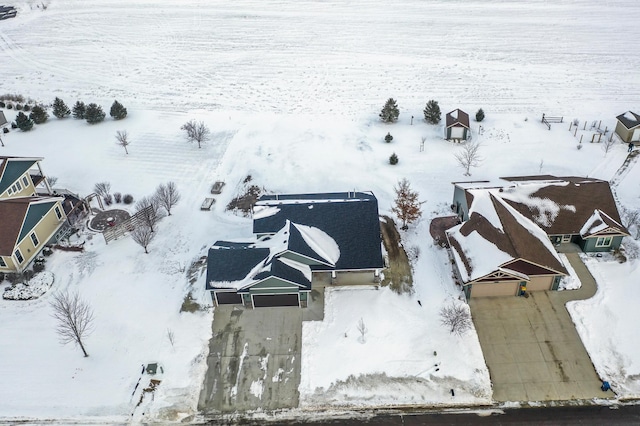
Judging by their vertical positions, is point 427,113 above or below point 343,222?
above

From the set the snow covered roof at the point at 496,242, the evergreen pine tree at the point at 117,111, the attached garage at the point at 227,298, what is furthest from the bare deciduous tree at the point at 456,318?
the evergreen pine tree at the point at 117,111

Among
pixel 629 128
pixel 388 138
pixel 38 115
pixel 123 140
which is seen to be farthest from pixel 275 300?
pixel 38 115

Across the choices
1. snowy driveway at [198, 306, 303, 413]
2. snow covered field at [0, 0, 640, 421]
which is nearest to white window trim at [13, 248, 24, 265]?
snow covered field at [0, 0, 640, 421]

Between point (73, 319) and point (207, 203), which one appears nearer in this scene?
point (73, 319)

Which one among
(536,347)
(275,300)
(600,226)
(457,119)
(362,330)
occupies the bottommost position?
(536,347)

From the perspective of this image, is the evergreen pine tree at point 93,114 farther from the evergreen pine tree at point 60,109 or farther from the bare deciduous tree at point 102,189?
the bare deciduous tree at point 102,189

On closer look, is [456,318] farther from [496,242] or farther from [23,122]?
[23,122]
